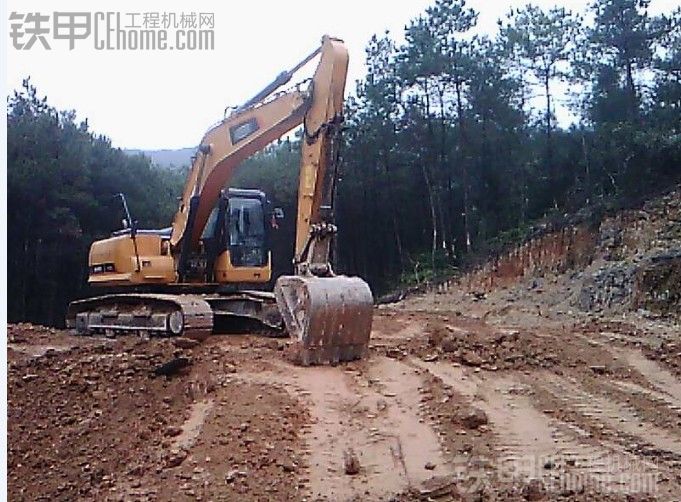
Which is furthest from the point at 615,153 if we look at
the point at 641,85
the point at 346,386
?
the point at 346,386

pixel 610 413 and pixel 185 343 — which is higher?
pixel 185 343

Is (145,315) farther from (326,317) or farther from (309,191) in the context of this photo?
(326,317)

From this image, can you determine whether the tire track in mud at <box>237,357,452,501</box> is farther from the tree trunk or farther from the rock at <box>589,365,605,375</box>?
the tree trunk

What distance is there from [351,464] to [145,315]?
14.8 feet

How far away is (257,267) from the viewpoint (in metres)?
9.37

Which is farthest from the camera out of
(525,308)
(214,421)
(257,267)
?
Answer: (525,308)

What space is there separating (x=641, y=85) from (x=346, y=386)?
1897 centimetres

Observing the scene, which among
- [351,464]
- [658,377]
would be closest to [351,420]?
[351,464]

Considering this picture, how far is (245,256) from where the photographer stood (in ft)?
30.6

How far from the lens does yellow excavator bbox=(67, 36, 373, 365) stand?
6.82 meters

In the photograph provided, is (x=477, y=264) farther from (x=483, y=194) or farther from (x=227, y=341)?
(x=227, y=341)

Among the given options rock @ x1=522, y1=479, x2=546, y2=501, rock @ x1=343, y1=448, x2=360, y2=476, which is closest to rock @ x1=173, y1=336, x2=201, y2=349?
Result: rock @ x1=343, y1=448, x2=360, y2=476

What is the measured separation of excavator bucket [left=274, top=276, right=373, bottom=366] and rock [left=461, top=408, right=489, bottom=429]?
145 centimetres

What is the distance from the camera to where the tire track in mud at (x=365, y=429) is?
15.4ft
